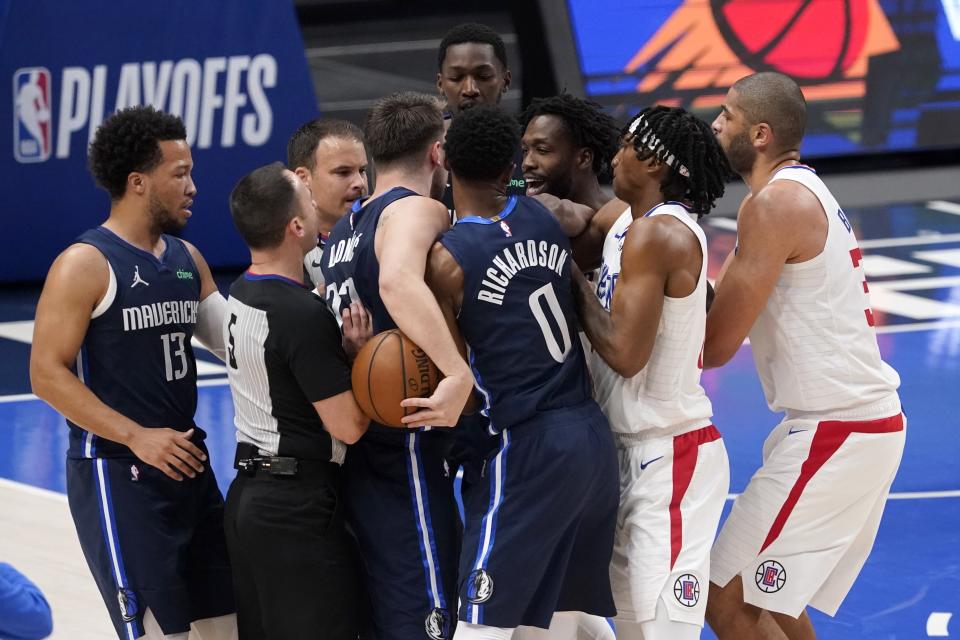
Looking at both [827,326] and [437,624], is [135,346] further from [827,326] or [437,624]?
[827,326]

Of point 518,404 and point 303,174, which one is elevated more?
point 303,174

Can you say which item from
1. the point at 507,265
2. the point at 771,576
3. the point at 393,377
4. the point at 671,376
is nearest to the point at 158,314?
the point at 393,377

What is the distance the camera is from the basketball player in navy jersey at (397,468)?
182 inches

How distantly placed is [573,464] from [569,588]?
0.48 m

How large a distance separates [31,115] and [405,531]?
8.98 metres

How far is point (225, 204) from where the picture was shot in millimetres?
12656

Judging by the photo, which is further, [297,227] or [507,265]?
[297,227]

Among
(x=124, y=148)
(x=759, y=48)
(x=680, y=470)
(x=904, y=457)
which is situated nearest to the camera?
(x=680, y=470)

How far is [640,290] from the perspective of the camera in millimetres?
4445

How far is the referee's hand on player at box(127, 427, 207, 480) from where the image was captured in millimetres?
4637

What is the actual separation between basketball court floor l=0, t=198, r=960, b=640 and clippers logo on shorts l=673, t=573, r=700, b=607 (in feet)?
5.26

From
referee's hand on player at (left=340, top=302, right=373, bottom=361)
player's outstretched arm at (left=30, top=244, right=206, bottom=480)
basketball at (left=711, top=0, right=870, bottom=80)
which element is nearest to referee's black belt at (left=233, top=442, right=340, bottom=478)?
player's outstretched arm at (left=30, top=244, right=206, bottom=480)

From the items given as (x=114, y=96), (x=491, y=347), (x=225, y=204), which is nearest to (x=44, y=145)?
(x=114, y=96)

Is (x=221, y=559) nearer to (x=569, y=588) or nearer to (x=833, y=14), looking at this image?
(x=569, y=588)
